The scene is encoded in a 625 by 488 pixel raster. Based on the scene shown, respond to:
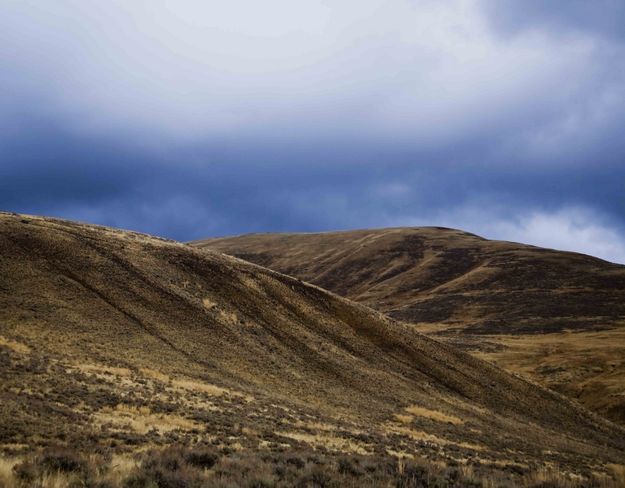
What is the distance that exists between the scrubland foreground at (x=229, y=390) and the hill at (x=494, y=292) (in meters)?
17.3

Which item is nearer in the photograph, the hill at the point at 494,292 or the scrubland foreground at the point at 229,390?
the scrubland foreground at the point at 229,390

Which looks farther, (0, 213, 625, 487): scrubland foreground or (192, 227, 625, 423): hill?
(192, 227, 625, 423): hill

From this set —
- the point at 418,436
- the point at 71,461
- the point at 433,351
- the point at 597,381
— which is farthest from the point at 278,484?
the point at 597,381

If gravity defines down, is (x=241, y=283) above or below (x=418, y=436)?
above

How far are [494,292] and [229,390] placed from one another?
94.0m

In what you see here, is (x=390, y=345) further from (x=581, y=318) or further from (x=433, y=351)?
(x=581, y=318)

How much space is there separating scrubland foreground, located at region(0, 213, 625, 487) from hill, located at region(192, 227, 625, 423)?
682 inches

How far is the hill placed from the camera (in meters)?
58.4

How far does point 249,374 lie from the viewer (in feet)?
101

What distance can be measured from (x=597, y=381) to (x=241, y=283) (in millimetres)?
37071

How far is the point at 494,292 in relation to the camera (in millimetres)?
109000

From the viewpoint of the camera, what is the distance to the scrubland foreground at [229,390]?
11.7 m

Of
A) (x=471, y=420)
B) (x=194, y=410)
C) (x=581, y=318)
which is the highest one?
(x=581, y=318)

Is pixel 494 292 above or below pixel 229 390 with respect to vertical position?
above
